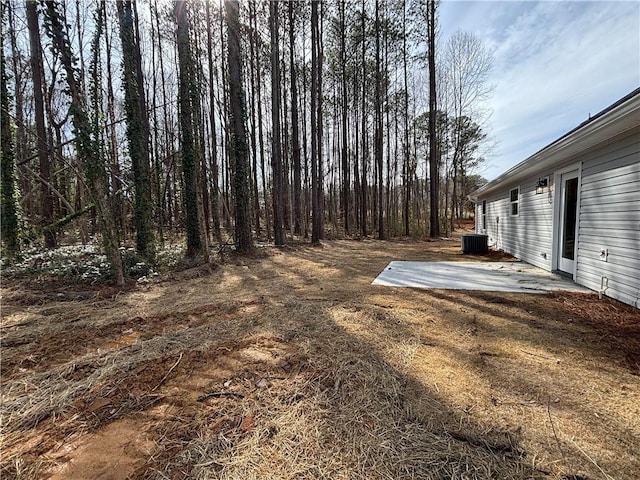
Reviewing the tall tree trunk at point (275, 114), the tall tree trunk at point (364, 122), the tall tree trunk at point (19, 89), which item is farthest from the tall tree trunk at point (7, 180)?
the tall tree trunk at point (364, 122)

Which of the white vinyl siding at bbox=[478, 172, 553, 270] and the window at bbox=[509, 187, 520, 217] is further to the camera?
the window at bbox=[509, 187, 520, 217]

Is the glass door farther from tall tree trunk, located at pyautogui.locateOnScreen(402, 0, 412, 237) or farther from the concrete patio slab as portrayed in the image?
tall tree trunk, located at pyautogui.locateOnScreen(402, 0, 412, 237)

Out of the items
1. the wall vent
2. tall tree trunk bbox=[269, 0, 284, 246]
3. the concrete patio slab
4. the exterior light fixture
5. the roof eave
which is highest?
tall tree trunk bbox=[269, 0, 284, 246]

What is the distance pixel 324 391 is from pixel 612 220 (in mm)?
4499

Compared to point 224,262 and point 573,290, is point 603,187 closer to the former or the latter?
point 573,290

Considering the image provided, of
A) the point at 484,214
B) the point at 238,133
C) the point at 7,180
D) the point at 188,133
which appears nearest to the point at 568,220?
the point at 484,214

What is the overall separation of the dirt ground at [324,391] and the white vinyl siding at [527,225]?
8.86 ft

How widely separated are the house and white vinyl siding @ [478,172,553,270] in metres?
0.02

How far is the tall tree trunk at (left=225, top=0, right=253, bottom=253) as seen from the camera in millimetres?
7613

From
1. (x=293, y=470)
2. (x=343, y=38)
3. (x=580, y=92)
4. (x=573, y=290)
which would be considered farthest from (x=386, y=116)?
(x=293, y=470)

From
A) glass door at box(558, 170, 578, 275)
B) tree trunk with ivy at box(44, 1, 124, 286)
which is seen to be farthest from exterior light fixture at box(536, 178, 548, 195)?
tree trunk with ivy at box(44, 1, 124, 286)

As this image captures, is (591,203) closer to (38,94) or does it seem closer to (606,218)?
(606,218)

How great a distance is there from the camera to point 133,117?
7160mm

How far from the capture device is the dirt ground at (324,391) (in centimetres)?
133
